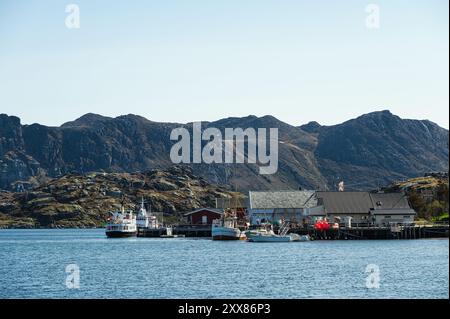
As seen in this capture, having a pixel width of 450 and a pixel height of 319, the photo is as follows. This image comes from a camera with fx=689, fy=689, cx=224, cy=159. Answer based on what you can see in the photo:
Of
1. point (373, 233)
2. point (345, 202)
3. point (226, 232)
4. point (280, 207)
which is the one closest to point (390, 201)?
point (345, 202)

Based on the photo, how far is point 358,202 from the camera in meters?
130

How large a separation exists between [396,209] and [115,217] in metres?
58.8

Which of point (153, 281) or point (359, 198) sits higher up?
point (359, 198)

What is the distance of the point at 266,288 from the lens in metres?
42.9

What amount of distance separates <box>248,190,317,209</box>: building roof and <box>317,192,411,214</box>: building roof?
472 cm

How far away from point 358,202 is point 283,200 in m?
15.4

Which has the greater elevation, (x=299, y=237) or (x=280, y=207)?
(x=280, y=207)

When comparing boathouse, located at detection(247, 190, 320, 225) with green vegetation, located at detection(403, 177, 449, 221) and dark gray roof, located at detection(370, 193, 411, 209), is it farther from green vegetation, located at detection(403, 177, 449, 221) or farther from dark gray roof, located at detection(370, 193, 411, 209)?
green vegetation, located at detection(403, 177, 449, 221)

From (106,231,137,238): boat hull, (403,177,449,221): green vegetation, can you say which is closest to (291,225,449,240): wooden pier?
(403,177,449,221): green vegetation

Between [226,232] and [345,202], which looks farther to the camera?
[345,202]

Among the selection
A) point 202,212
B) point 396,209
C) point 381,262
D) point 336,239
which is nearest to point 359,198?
point 396,209

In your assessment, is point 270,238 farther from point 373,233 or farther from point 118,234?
point 118,234
